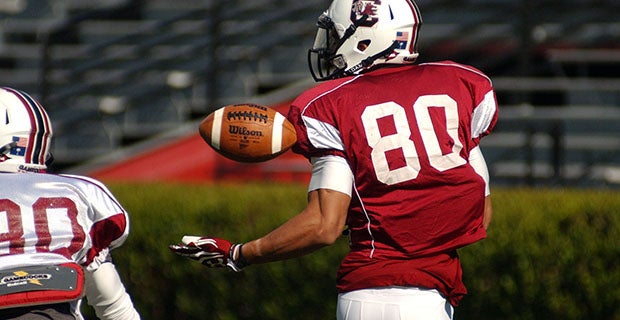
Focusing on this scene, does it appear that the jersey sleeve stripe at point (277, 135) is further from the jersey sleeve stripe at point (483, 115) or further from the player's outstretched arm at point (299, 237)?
the jersey sleeve stripe at point (483, 115)

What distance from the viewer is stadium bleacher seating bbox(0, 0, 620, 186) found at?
1072 centimetres

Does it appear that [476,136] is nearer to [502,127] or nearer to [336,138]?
[336,138]

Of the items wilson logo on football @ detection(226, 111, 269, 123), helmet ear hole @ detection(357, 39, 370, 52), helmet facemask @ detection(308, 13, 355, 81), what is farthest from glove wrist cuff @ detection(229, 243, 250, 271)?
helmet ear hole @ detection(357, 39, 370, 52)

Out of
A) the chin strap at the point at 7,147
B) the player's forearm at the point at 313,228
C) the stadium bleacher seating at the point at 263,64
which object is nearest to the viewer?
the player's forearm at the point at 313,228

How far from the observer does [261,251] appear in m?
4.24

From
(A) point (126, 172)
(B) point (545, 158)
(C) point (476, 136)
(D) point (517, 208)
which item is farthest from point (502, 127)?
(C) point (476, 136)

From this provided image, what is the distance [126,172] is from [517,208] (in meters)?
5.48

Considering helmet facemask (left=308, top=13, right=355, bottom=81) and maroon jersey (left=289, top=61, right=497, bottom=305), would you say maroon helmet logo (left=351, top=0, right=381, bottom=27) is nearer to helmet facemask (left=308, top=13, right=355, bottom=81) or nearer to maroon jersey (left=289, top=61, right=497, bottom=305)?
helmet facemask (left=308, top=13, right=355, bottom=81)

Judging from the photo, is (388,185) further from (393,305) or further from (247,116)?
(247,116)

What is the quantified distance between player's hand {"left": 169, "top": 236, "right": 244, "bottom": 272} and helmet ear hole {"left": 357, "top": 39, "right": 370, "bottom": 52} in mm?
782

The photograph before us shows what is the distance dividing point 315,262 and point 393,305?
2945 mm

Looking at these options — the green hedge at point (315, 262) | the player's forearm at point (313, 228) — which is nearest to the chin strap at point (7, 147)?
the player's forearm at point (313, 228)

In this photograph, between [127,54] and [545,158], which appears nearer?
[545,158]

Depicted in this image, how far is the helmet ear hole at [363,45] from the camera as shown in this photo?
14.4 ft
